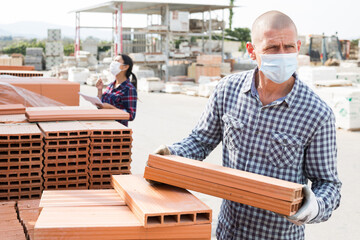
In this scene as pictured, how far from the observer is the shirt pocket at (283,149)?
2.34 m

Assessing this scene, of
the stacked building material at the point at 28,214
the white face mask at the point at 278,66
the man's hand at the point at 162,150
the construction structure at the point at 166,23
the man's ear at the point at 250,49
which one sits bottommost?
the stacked building material at the point at 28,214

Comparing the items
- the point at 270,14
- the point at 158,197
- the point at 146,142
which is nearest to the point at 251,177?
the point at 158,197

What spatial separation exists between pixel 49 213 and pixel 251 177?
94cm

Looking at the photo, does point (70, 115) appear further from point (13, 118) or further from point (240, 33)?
point (240, 33)

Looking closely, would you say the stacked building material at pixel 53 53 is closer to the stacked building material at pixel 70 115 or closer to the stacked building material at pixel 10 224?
the stacked building material at pixel 70 115

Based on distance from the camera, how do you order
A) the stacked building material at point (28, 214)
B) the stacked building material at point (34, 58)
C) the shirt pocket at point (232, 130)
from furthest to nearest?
the stacked building material at point (34, 58) → the stacked building material at point (28, 214) → the shirt pocket at point (232, 130)

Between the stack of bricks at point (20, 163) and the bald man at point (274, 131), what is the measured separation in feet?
4.78

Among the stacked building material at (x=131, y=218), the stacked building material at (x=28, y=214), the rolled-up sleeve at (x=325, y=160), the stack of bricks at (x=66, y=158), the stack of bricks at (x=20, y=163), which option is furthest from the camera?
the stack of bricks at (x=66, y=158)

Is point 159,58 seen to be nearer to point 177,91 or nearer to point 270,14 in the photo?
point 177,91

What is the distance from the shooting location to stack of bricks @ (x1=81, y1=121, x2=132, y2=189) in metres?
3.69

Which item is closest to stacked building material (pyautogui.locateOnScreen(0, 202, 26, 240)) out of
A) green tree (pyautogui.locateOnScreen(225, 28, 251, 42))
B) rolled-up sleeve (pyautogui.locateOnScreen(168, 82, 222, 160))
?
rolled-up sleeve (pyautogui.locateOnScreen(168, 82, 222, 160))

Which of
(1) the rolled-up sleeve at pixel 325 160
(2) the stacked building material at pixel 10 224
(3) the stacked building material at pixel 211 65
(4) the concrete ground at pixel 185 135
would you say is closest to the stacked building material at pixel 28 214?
(2) the stacked building material at pixel 10 224

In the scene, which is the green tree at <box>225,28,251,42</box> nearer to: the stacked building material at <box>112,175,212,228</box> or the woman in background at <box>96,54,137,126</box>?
the woman in background at <box>96,54,137,126</box>

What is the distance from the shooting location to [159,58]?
2544 cm
